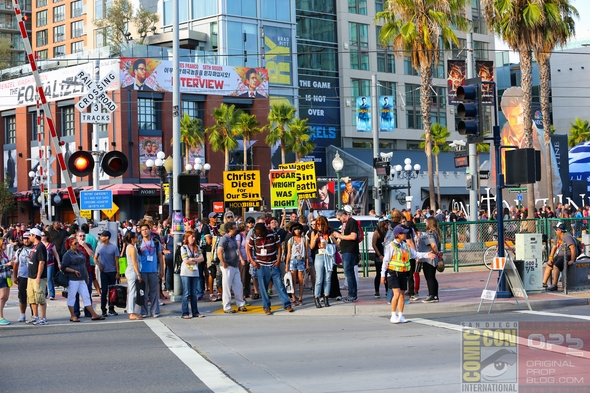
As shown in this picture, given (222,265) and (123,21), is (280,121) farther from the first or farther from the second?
(222,265)

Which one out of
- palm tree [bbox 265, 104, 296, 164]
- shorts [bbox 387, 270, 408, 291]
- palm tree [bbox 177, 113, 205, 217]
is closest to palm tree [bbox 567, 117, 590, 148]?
palm tree [bbox 265, 104, 296, 164]

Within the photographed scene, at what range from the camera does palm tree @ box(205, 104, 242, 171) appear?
5566 cm

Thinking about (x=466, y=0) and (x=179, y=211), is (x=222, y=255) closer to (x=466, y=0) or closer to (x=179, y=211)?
(x=179, y=211)

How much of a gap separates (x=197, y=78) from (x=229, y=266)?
42.7 m

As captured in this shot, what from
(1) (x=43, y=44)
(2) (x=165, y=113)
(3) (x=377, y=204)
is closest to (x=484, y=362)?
(3) (x=377, y=204)

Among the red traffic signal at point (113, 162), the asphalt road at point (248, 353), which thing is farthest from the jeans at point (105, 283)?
the red traffic signal at point (113, 162)

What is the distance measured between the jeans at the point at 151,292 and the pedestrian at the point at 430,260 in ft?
17.7

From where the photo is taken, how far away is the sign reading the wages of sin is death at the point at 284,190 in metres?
23.8

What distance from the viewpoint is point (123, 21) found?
2776 inches

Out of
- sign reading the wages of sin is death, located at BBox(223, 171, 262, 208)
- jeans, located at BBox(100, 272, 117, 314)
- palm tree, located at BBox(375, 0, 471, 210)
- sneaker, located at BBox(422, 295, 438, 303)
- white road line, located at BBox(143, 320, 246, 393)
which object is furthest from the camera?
palm tree, located at BBox(375, 0, 471, 210)

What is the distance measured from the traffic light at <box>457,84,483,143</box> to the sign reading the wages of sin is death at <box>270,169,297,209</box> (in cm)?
849

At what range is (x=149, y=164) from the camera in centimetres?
3688

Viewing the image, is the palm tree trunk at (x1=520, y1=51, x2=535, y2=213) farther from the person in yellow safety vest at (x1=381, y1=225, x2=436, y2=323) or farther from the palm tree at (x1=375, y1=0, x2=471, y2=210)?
the person in yellow safety vest at (x1=381, y1=225, x2=436, y2=323)

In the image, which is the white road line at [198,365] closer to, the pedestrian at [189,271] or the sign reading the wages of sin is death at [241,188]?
the pedestrian at [189,271]
